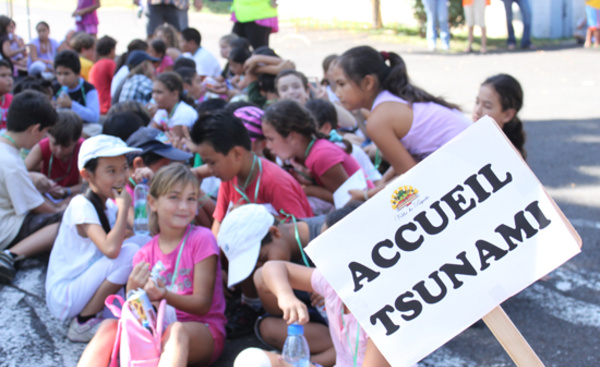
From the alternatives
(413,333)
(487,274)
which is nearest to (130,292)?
(413,333)

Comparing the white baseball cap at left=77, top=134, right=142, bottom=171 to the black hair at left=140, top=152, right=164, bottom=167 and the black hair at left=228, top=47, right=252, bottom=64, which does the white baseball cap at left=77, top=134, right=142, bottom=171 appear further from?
the black hair at left=228, top=47, right=252, bottom=64

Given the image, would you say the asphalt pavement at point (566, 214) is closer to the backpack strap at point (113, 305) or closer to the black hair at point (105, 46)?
the backpack strap at point (113, 305)

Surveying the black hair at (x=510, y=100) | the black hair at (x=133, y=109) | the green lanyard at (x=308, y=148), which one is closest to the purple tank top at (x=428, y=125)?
the black hair at (x=510, y=100)

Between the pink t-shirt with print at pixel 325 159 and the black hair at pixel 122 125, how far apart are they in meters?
1.38

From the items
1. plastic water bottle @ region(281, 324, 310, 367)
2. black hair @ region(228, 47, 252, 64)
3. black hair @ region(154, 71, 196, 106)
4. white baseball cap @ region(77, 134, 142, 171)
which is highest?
black hair @ region(228, 47, 252, 64)

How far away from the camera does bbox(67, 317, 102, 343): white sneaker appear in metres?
3.77

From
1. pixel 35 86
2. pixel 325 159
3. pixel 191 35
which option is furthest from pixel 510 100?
pixel 191 35

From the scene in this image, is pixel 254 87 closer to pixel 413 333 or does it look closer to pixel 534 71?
pixel 413 333

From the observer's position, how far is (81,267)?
12.6ft

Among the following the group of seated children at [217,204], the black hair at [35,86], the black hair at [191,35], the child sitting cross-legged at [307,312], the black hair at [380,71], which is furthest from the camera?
the black hair at [191,35]

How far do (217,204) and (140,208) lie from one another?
0.48 m

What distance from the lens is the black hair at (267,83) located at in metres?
6.78

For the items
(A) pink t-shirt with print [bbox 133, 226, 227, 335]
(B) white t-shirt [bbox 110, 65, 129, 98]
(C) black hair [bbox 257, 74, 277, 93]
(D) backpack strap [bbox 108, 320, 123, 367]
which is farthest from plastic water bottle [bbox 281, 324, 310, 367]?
(B) white t-shirt [bbox 110, 65, 129, 98]

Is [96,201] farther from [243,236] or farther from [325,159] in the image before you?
[325,159]
